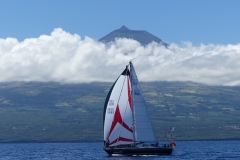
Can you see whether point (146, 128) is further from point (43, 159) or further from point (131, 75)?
point (43, 159)

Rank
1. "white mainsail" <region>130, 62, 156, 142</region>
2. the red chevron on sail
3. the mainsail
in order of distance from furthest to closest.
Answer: "white mainsail" <region>130, 62, 156, 142</region> < the mainsail < the red chevron on sail

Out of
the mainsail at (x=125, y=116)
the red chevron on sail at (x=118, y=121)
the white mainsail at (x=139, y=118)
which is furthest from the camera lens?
the white mainsail at (x=139, y=118)

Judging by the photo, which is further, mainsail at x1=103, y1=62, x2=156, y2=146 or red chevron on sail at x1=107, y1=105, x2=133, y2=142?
mainsail at x1=103, y1=62, x2=156, y2=146

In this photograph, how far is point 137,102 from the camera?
322 ft

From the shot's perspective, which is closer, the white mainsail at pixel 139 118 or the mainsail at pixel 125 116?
the mainsail at pixel 125 116

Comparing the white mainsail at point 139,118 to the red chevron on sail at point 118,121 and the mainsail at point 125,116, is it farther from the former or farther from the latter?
the red chevron on sail at point 118,121

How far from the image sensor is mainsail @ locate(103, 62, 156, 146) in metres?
97.4

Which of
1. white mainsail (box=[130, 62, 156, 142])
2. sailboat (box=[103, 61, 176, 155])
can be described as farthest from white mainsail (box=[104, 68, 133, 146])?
white mainsail (box=[130, 62, 156, 142])

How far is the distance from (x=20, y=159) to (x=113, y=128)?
3112cm

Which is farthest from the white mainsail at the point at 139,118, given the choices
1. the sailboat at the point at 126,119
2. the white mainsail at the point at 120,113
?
the white mainsail at the point at 120,113

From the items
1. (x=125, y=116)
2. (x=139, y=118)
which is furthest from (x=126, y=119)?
(x=139, y=118)

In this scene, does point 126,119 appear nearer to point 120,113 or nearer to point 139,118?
point 120,113

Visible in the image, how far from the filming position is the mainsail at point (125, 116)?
3834 inches

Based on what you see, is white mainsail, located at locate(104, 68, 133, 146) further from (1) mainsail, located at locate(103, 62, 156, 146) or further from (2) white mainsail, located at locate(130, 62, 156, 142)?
(2) white mainsail, located at locate(130, 62, 156, 142)
